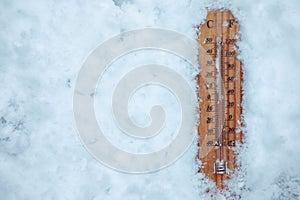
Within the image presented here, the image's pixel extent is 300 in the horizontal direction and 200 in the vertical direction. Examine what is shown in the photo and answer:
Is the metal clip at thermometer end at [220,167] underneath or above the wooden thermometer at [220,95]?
underneath

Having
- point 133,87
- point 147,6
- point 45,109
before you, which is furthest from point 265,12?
point 45,109

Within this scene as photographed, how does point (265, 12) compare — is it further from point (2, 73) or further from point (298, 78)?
point (2, 73)

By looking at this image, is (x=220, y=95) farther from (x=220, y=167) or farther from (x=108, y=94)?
(x=108, y=94)

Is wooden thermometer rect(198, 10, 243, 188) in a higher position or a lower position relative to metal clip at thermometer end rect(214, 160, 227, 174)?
higher

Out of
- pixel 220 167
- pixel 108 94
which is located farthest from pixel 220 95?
pixel 108 94
